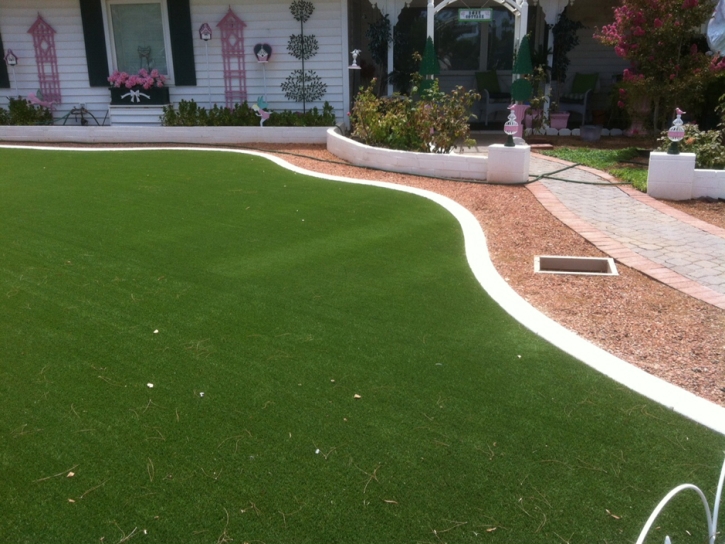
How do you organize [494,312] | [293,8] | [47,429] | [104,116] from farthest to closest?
[104,116] → [293,8] → [494,312] → [47,429]

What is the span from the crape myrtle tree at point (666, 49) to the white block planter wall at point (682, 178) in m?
2.73

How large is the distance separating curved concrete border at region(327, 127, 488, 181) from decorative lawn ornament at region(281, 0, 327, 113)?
3205 millimetres

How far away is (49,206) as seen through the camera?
282 inches

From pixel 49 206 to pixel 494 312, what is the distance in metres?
5.17

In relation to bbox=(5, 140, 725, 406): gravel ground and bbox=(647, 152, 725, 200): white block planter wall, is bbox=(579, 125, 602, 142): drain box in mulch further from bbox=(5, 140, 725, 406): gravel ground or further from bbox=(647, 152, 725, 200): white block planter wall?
bbox=(5, 140, 725, 406): gravel ground

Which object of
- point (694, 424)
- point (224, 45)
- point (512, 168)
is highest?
point (224, 45)

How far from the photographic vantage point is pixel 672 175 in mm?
7461

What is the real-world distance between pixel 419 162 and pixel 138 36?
742cm

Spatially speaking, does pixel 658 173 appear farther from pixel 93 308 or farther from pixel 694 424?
pixel 93 308

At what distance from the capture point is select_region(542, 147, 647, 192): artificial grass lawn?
853 centimetres

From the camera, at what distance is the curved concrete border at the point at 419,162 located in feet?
28.4

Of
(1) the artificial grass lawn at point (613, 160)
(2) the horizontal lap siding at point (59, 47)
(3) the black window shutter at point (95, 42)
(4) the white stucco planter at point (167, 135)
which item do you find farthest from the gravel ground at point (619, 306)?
(2) the horizontal lap siding at point (59, 47)

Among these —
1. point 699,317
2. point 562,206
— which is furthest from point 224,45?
point 699,317

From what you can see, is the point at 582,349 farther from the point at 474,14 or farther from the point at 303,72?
the point at 303,72
